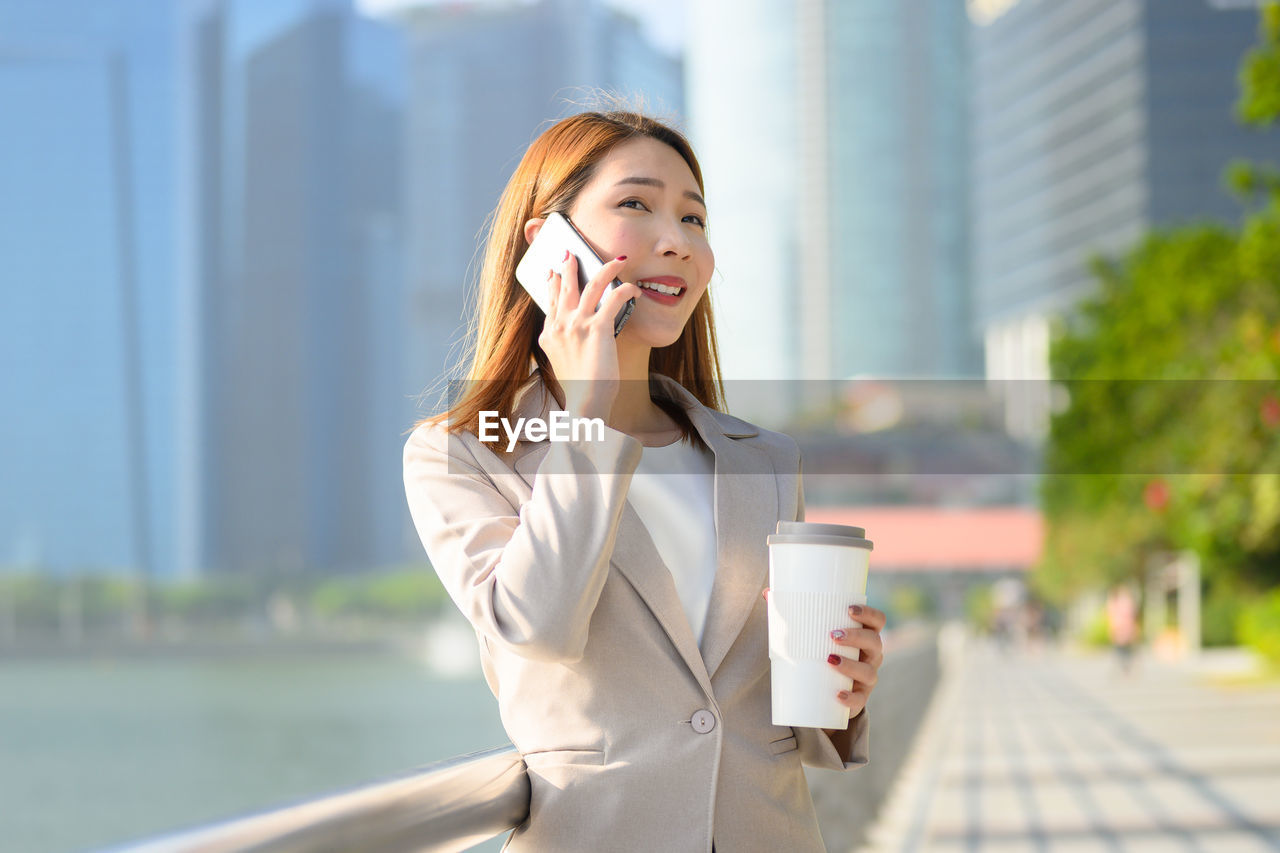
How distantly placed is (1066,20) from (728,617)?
11230 centimetres

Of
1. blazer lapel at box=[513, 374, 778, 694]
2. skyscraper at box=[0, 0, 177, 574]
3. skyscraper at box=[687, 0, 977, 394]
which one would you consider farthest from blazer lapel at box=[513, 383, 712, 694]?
skyscraper at box=[687, 0, 977, 394]

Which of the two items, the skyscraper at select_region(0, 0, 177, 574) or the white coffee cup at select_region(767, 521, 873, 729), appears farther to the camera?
the skyscraper at select_region(0, 0, 177, 574)

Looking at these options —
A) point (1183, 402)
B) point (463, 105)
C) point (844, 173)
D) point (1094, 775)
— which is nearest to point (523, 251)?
point (1094, 775)

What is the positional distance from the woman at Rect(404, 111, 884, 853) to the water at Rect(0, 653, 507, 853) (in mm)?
35362

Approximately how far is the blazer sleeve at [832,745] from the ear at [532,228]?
471 millimetres

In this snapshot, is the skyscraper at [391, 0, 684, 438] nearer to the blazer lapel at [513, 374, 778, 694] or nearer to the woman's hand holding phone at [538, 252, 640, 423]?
the blazer lapel at [513, 374, 778, 694]

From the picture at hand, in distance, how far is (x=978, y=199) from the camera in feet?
398

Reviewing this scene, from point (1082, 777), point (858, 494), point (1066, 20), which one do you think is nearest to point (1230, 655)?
point (1082, 777)

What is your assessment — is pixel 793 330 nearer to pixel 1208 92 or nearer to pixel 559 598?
pixel 1208 92

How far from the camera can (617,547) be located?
160 cm

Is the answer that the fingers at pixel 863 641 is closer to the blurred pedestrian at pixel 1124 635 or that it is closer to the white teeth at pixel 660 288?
the white teeth at pixel 660 288

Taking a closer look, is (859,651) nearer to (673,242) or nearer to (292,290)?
(673,242)

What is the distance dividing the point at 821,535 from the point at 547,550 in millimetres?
317

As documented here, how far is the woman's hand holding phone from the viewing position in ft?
4.98
